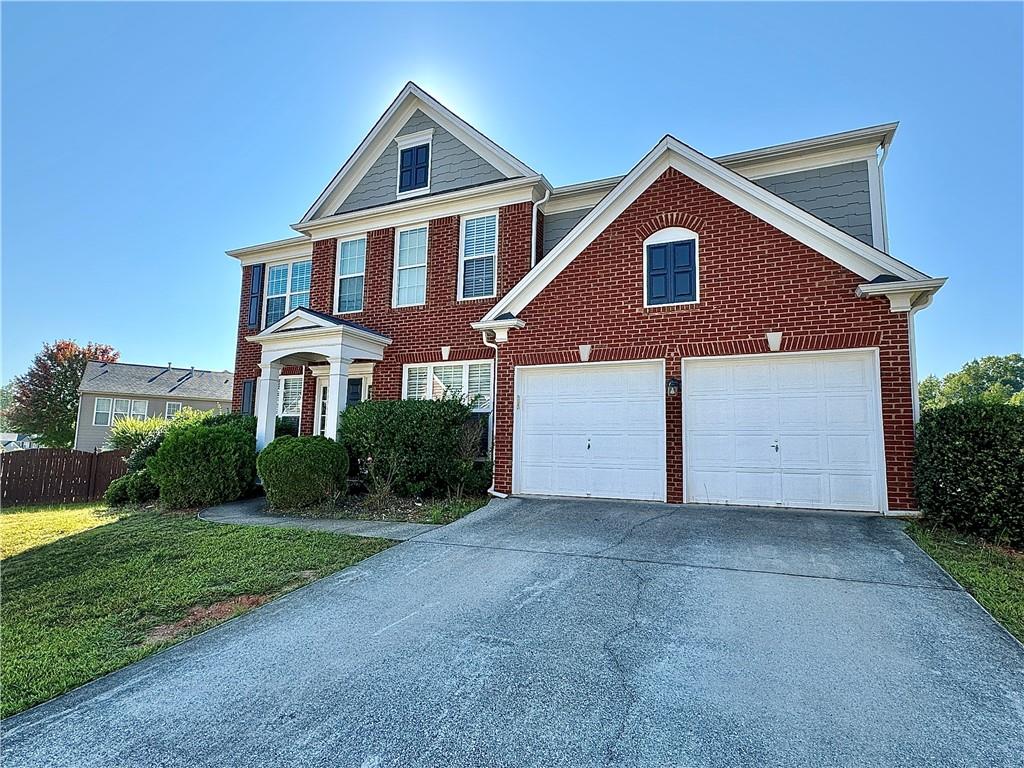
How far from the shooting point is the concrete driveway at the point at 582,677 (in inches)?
108

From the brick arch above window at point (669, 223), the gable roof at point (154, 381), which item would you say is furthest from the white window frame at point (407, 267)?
the gable roof at point (154, 381)

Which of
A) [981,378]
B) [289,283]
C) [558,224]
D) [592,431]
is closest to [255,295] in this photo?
[289,283]

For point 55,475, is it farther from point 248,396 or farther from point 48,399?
point 48,399

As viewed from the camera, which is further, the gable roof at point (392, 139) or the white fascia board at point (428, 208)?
the gable roof at point (392, 139)

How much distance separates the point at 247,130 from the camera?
1249cm

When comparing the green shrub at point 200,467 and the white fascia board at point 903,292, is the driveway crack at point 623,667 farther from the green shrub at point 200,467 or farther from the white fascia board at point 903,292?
the green shrub at point 200,467

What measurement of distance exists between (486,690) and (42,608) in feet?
16.3

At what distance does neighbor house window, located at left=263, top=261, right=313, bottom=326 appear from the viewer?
1570 centimetres

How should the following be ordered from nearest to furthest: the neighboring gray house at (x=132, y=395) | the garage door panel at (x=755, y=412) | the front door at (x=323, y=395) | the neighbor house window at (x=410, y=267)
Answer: the garage door panel at (x=755, y=412) → the neighbor house window at (x=410, y=267) → the front door at (x=323, y=395) → the neighboring gray house at (x=132, y=395)

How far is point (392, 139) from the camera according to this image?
1441 cm

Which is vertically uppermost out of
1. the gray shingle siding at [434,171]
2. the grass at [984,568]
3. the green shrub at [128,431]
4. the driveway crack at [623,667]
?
the gray shingle siding at [434,171]

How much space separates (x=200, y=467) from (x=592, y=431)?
26.4ft

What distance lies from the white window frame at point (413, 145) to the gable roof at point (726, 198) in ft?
17.2

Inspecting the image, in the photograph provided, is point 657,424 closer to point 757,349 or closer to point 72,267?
point 757,349
